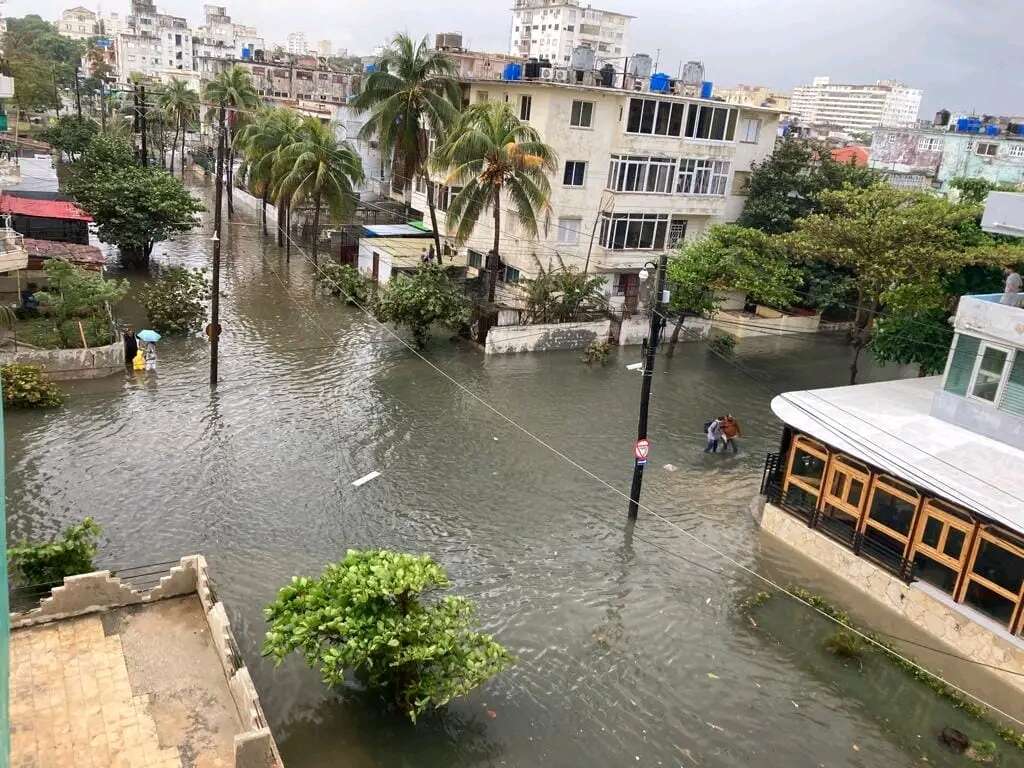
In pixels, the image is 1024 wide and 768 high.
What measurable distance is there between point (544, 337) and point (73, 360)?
16297mm

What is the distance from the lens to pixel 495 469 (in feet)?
68.9

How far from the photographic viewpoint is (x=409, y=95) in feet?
110

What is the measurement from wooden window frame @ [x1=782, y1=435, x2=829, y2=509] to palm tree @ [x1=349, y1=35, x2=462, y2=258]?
2075 cm

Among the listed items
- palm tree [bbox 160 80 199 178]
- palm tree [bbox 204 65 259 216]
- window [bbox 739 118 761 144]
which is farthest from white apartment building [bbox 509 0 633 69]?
window [bbox 739 118 761 144]

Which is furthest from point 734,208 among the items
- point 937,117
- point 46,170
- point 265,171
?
point 937,117

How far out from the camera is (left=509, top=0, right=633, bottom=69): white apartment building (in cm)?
15425

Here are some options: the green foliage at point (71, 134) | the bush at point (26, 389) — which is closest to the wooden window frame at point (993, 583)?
the bush at point (26, 389)

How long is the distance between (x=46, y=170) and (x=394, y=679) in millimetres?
49708

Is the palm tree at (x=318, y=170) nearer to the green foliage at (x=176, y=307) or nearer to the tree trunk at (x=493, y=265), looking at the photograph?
the green foliage at (x=176, y=307)

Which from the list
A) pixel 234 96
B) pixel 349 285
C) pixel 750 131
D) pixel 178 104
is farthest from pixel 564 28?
pixel 349 285

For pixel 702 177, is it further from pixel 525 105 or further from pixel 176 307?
pixel 176 307

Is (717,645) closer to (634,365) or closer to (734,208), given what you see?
(634,365)

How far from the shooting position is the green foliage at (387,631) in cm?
1091

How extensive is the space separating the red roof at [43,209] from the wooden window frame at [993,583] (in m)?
34.9
